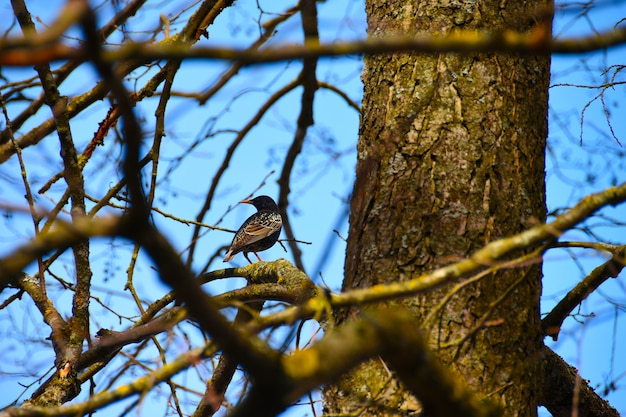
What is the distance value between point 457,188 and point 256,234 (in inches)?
184

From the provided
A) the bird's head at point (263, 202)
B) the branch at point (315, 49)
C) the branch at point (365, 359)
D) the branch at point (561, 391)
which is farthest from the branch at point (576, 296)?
the bird's head at point (263, 202)

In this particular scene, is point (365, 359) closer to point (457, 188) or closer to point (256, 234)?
point (457, 188)

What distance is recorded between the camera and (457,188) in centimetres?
255

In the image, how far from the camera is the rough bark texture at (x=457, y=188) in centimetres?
232

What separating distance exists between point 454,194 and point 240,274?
154cm

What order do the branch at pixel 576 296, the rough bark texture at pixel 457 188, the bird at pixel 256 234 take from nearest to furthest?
the rough bark texture at pixel 457 188, the branch at pixel 576 296, the bird at pixel 256 234

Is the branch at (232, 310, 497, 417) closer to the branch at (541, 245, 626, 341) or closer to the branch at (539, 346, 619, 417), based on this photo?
the branch at (541, 245, 626, 341)

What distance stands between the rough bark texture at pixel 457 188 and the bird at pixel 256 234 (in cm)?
410

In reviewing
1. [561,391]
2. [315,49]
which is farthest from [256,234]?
[315,49]

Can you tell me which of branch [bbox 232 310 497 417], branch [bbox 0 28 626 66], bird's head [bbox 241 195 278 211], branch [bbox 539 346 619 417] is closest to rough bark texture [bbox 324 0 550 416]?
branch [bbox 539 346 619 417]

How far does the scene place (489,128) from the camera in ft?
8.77

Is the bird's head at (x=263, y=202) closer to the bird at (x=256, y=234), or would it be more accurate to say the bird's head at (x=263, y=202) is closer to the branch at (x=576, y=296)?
the bird at (x=256, y=234)

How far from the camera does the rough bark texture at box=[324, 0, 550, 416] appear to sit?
2322 mm

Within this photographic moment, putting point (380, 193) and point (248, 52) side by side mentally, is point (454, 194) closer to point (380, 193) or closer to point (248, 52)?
point (380, 193)
